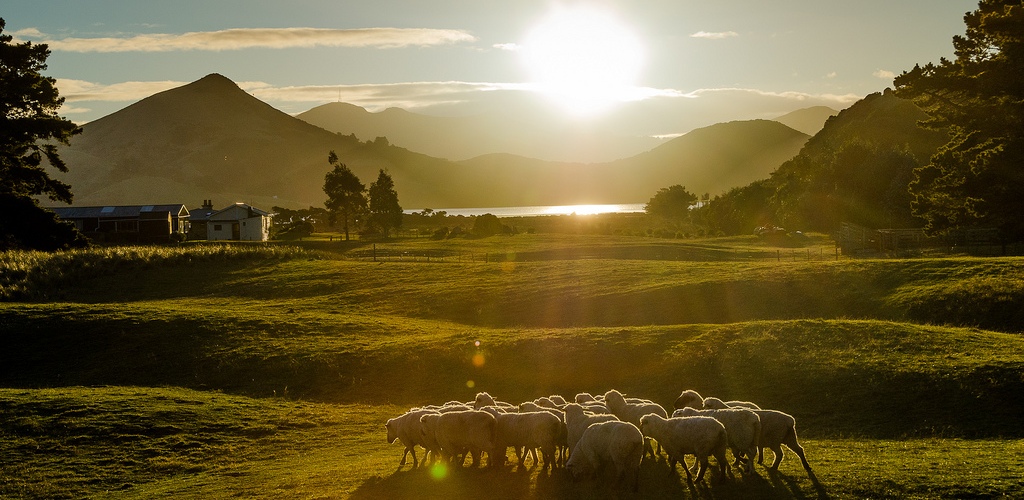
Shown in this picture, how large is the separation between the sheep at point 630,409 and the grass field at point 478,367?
181 cm

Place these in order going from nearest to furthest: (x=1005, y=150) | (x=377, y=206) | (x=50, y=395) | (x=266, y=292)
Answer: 1. (x=50, y=395)
2. (x=1005, y=150)
3. (x=266, y=292)
4. (x=377, y=206)

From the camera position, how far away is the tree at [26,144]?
6831cm

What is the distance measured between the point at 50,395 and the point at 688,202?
181 metres

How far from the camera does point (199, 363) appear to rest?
116 ft

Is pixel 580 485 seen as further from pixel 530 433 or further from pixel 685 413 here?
pixel 685 413

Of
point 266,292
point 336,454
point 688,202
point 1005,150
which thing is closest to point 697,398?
point 336,454

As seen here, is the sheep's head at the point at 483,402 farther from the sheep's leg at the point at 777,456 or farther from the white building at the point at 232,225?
the white building at the point at 232,225

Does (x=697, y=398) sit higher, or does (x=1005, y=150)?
(x=1005, y=150)

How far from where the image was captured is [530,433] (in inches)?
707

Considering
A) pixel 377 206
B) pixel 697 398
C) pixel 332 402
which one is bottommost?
pixel 332 402

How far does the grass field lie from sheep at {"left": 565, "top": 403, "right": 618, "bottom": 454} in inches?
39.9

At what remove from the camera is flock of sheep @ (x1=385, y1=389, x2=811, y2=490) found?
16.4 m

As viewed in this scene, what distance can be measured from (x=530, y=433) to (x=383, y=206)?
348 ft

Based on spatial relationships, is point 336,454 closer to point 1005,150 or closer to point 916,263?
point 916,263
